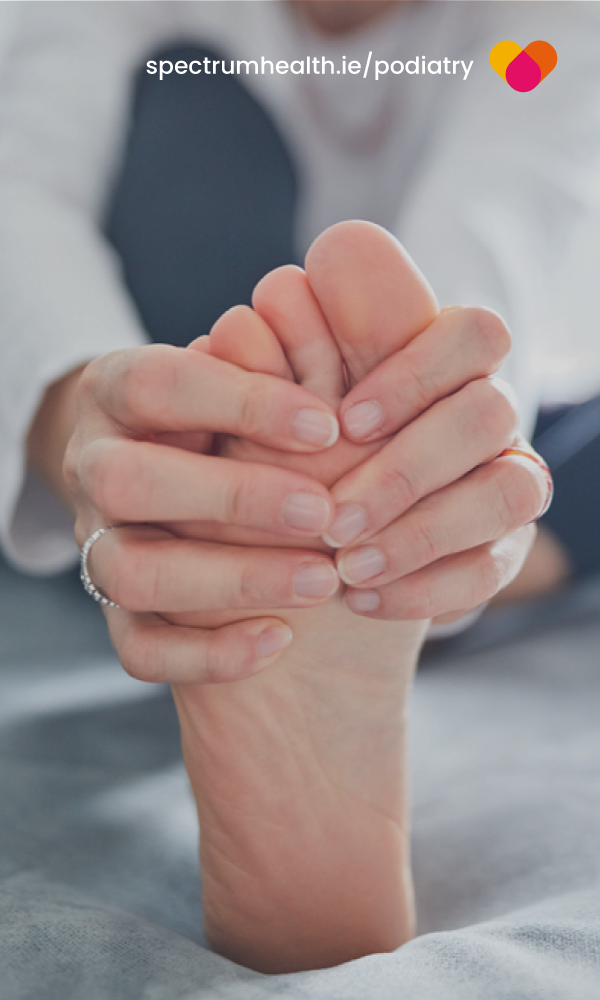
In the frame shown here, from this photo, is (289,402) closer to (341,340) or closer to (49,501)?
(341,340)

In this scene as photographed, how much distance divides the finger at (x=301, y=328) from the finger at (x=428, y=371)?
3 centimetres

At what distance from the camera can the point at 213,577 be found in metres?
0.41

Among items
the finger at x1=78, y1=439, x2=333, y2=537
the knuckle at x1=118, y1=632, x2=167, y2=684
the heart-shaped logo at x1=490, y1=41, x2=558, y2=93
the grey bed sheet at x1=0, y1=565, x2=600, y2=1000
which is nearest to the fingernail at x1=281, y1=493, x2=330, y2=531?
the finger at x1=78, y1=439, x2=333, y2=537

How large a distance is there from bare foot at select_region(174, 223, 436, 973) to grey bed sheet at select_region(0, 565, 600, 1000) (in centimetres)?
4

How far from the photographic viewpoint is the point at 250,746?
48 centimetres

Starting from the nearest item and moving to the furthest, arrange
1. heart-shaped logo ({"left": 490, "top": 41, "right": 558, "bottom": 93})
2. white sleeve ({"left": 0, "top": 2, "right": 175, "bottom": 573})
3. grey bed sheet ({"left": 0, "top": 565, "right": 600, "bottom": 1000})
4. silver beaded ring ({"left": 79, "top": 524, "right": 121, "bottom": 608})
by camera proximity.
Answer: grey bed sheet ({"left": 0, "top": 565, "right": 600, "bottom": 1000}) → silver beaded ring ({"left": 79, "top": 524, "right": 121, "bottom": 608}) → white sleeve ({"left": 0, "top": 2, "right": 175, "bottom": 573}) → heart-shaped logo ({"left": 490, "top": 41, "right": 558, "bottom": 93})

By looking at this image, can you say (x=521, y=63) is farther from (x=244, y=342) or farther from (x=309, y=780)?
(x=309, y=780)

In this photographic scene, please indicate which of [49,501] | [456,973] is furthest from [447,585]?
[49,501]

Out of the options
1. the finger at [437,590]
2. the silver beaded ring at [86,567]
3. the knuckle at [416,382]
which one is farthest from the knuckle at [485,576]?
the silver beaded ring at [86,567]

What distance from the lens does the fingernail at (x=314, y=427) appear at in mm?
397

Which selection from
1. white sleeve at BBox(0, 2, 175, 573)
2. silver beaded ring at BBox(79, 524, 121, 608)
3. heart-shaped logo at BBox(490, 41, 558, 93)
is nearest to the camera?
silver beaded ring at BBox(79, 524, 121, 608)

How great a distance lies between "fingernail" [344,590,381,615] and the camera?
425 mm

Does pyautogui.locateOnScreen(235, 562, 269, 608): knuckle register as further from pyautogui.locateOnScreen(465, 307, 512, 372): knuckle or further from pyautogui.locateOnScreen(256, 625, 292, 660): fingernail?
pyautogui.locateOnScreen(465, 307, 512, 372): knuckle

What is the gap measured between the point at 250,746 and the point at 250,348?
25cm
